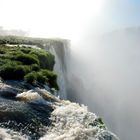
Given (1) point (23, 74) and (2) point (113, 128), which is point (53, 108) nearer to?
(1) point (23, 74)

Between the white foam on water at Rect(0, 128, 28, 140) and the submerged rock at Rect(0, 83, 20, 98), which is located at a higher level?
the submerged rock at Rect(0, 83, 20, 98)

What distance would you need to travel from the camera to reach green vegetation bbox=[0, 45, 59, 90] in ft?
103

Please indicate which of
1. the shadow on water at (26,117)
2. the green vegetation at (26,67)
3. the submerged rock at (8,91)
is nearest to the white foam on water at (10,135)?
the shadow on water at (26,117)

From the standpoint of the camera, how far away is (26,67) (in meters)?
33.8

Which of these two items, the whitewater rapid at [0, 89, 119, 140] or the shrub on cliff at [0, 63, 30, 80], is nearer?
the whitewater rapid at [0, 89, 119, 140]

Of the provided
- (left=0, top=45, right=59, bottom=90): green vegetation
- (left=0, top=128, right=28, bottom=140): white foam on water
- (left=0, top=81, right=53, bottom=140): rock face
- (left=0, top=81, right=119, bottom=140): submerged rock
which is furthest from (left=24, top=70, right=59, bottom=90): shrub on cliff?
(left=0, top=128, right=28, bottom=140): white foam on water

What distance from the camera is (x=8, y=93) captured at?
87.8ft

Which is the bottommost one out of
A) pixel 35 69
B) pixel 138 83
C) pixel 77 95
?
pixel 138 83

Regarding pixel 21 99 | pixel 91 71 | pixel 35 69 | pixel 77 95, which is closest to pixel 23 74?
pixel 35 69

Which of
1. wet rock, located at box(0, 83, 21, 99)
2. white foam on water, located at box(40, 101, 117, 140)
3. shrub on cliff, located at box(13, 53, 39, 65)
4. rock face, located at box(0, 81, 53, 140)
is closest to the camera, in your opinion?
white foam on water, located at box(40, 101, 117, 140)

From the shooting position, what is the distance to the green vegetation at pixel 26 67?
1241 inches

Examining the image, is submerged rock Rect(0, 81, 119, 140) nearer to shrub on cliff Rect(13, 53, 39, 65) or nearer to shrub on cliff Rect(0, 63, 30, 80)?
shrub on cliff Rect(0, 63, 30, 80)

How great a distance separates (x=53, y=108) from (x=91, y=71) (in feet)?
216

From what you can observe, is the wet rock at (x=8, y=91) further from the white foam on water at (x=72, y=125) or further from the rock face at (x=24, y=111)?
the white foam on water at (x=72, y=125)
